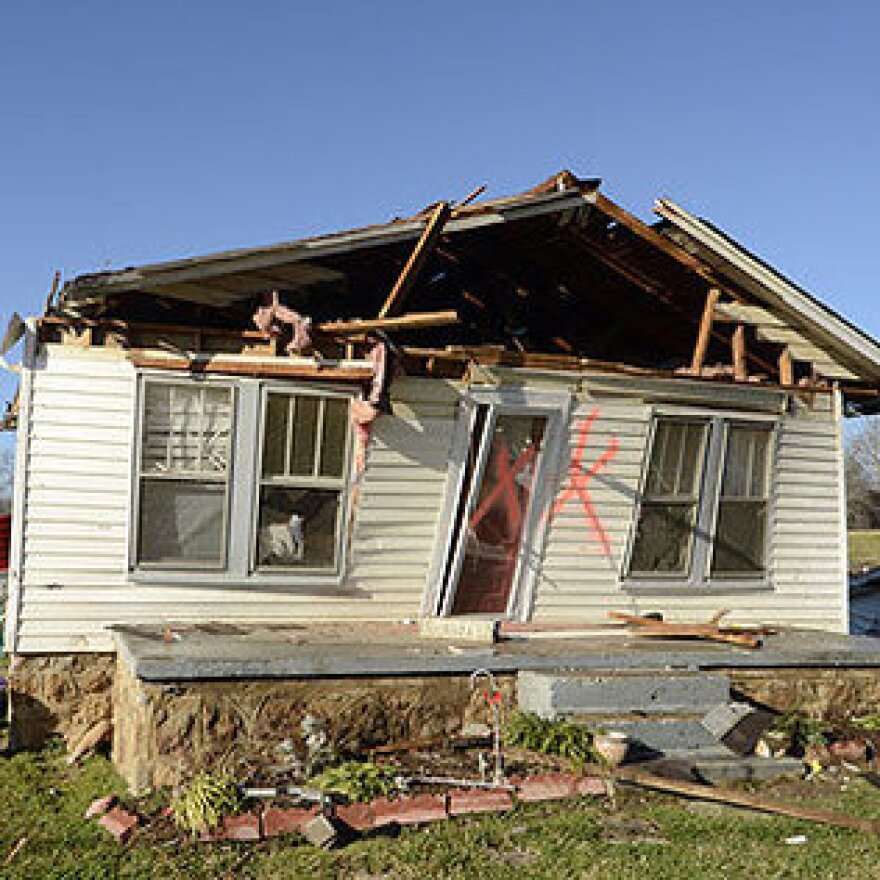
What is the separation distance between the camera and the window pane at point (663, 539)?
10.5 m

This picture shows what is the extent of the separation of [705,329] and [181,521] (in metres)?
5.98

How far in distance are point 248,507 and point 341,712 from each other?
232cm

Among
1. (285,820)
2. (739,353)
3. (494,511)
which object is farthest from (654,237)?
(285,820)

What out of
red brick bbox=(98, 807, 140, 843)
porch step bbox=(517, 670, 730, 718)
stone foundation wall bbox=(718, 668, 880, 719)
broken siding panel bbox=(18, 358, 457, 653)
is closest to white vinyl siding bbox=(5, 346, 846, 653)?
broken siding panel bbox=(18, 358, 457, 653)

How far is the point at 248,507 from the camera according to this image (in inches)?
354

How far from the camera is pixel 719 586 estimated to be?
35.7 feet

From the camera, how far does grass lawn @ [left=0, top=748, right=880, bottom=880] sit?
5945 mm

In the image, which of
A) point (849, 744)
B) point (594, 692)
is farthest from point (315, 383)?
point (849, 744)

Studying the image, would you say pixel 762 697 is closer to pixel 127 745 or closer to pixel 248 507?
pixel 248 507

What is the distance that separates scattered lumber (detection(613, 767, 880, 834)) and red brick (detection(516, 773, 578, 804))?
0.38 meters

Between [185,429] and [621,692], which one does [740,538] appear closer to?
[621,692]

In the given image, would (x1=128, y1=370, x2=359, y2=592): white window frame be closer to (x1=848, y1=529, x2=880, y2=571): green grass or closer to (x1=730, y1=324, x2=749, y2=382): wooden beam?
(x1=730, y1=324, x2=749, y2=382): wooden beam

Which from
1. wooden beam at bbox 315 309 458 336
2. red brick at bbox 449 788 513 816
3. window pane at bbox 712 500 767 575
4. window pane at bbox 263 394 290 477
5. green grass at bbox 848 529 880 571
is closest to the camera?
red brick at bbox 449 788 513 816

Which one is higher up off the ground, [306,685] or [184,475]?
[184,475]
